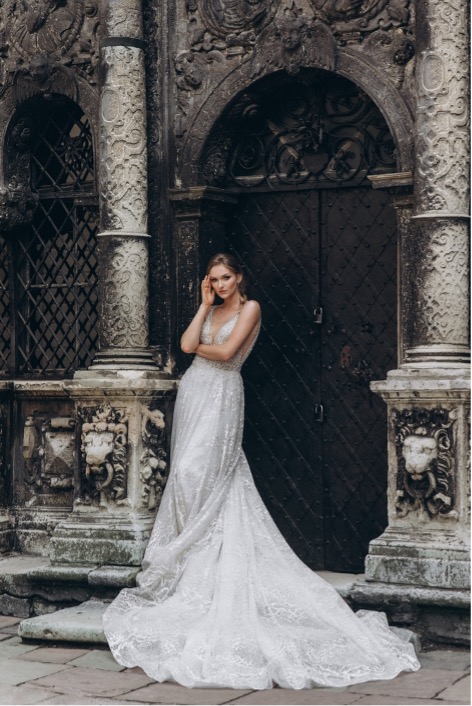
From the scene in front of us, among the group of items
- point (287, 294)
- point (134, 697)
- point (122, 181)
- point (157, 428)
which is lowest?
point (134, 697)

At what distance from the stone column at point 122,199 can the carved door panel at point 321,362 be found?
0.76 m

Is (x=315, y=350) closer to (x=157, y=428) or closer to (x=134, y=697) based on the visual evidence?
(x=157, y=428)

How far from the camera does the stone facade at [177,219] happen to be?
781 cm

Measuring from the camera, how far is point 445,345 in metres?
7.84

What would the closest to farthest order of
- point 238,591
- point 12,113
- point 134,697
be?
point 134,697, point 238,591, point 12,113

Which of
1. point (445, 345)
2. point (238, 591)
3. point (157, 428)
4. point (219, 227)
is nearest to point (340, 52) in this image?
point (219, 227)

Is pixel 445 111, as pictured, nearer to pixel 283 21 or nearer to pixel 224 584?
pixel 283 21

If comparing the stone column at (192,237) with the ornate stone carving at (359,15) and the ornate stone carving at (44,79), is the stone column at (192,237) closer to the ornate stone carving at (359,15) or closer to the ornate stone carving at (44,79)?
the ornate stone carving at (44,79)

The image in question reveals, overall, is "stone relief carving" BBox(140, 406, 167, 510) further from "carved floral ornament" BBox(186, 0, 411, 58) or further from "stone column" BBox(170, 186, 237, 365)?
"carved floral ornament" BBox(186, 0, 411, 58)

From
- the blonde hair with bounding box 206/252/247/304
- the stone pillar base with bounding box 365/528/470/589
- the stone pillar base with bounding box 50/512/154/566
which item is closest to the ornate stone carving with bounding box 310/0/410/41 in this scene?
the blonde hair with bounding box 206/252/247/304

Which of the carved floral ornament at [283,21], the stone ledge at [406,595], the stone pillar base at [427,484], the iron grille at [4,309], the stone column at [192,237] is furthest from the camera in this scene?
the iron grille at [4,309]

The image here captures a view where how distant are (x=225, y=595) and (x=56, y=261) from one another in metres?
3.21

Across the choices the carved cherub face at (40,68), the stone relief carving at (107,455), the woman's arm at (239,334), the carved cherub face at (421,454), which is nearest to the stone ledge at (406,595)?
the carved cherub face at (421,454)

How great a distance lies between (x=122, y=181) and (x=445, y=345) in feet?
7.94
